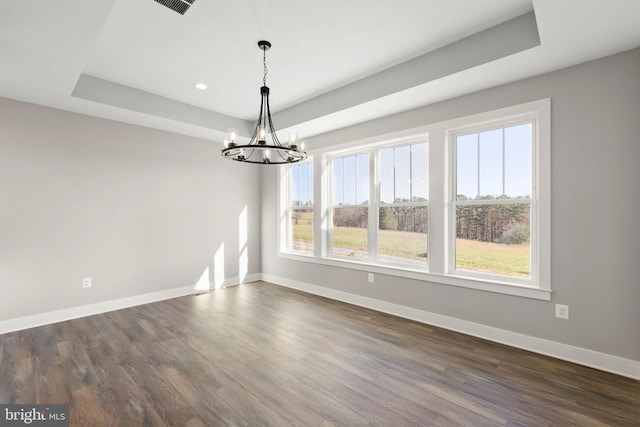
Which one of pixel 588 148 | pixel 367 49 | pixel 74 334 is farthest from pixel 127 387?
pixel 588 148

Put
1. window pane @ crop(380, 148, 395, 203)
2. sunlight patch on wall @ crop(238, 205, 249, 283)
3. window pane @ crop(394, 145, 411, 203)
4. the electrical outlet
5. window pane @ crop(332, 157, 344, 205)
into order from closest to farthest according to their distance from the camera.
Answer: the electrical outlet → window pane @ crop(394, 145, 411, 203) → window pane @ crop(380, 148, 395, 203) → window pane @ crop(332, 157, 344, 205) → sunlight patch on wall @ crop(238, 205, 249, 283)

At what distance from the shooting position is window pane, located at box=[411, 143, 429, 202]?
12.3ft

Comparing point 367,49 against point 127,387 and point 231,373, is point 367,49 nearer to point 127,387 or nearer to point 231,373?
point 231,373

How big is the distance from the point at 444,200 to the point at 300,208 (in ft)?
8.69

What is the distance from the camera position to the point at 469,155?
3385 millimetres

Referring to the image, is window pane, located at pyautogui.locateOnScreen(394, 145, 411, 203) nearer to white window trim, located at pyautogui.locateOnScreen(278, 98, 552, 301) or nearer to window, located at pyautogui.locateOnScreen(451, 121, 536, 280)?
white window trim, located at pyautogui.locateOnScreen(278, 98, 552, 301)

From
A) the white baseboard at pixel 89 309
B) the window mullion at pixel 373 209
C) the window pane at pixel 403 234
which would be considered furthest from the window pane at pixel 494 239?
the white baseboard at pixel 89 309

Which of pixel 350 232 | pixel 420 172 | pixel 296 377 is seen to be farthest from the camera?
pixel 350 232

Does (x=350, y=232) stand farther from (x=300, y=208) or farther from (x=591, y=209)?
Answer: (x=591, y=209)

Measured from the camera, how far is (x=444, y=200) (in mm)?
3459

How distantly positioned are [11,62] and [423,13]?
145 inches

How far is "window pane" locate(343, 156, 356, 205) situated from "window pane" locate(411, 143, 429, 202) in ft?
3.24

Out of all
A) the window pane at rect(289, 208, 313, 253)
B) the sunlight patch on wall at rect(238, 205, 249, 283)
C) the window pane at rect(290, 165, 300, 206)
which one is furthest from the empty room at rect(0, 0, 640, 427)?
the sunlight patch on wall at rect(238, 205, 249, 283)

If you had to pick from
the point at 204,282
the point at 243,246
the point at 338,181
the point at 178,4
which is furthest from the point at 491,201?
the point at 204,282
